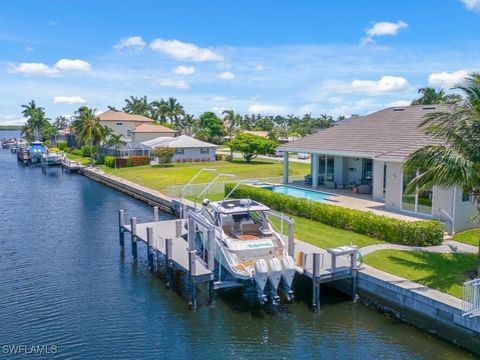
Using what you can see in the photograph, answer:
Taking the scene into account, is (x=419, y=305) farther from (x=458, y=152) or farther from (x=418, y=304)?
(x=458, y=152)

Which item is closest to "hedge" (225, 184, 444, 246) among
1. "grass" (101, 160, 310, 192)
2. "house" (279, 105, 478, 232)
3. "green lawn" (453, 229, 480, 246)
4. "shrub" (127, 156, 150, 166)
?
"green lawn" (453, 229, 480, 246)

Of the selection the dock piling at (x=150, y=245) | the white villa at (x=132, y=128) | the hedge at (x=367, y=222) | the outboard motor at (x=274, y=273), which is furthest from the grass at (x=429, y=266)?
the white villa at (x=132, y=128)

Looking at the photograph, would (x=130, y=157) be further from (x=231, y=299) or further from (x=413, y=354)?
(x=413, y=354)

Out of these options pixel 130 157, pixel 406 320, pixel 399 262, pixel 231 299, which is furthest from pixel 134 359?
pixel 130 157

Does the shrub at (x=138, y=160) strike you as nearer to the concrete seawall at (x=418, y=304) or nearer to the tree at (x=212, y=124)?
the tree at (x=212, y=124)

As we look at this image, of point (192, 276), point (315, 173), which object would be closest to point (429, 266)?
point (192, 276)

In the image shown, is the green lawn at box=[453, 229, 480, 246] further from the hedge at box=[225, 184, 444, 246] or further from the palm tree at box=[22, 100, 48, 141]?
the palm tree at box=[22, 100, 48, 141]
